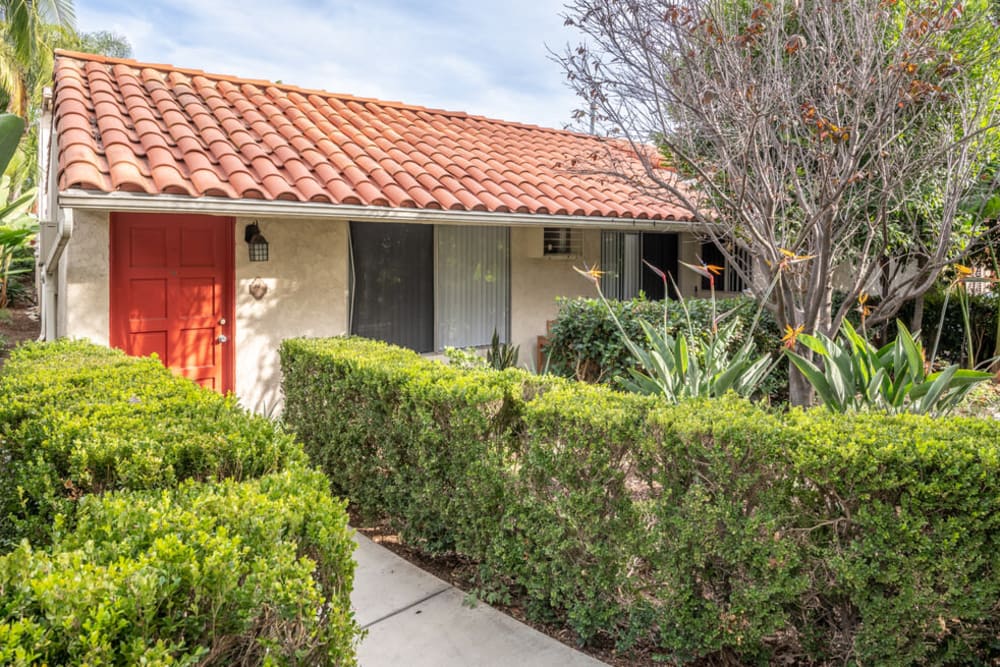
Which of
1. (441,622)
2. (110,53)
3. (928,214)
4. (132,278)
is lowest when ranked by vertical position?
(441,622)

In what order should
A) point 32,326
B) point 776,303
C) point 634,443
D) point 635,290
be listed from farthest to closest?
1. point 32,326
2. point 635,290
3. point 776,303
4. point 634,443

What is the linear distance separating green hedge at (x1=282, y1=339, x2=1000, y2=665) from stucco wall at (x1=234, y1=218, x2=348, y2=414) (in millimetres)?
3945

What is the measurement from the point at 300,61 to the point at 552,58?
16549 mm

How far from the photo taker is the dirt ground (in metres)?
13.1

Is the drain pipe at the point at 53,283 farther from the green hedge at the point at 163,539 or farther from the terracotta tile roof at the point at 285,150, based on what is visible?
the green hedge at the point at 163,539

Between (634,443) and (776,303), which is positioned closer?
(634,443)

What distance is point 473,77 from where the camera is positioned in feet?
49.5

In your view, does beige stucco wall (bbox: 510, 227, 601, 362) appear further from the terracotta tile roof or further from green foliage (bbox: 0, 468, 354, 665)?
green foliage (bbox: 0, 468, 354, 665)

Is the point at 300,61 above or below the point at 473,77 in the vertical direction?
above

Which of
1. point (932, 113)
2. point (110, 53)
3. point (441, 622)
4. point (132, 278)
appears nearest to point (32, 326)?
point (132, 278)

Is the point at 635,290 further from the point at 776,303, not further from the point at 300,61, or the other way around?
the point at 300,61

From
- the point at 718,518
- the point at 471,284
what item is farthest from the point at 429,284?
the point at 718,518

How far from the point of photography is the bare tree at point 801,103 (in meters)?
5.64

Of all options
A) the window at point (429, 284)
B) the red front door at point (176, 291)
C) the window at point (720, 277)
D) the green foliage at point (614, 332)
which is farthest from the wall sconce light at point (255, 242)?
the window at point (720, 277)
